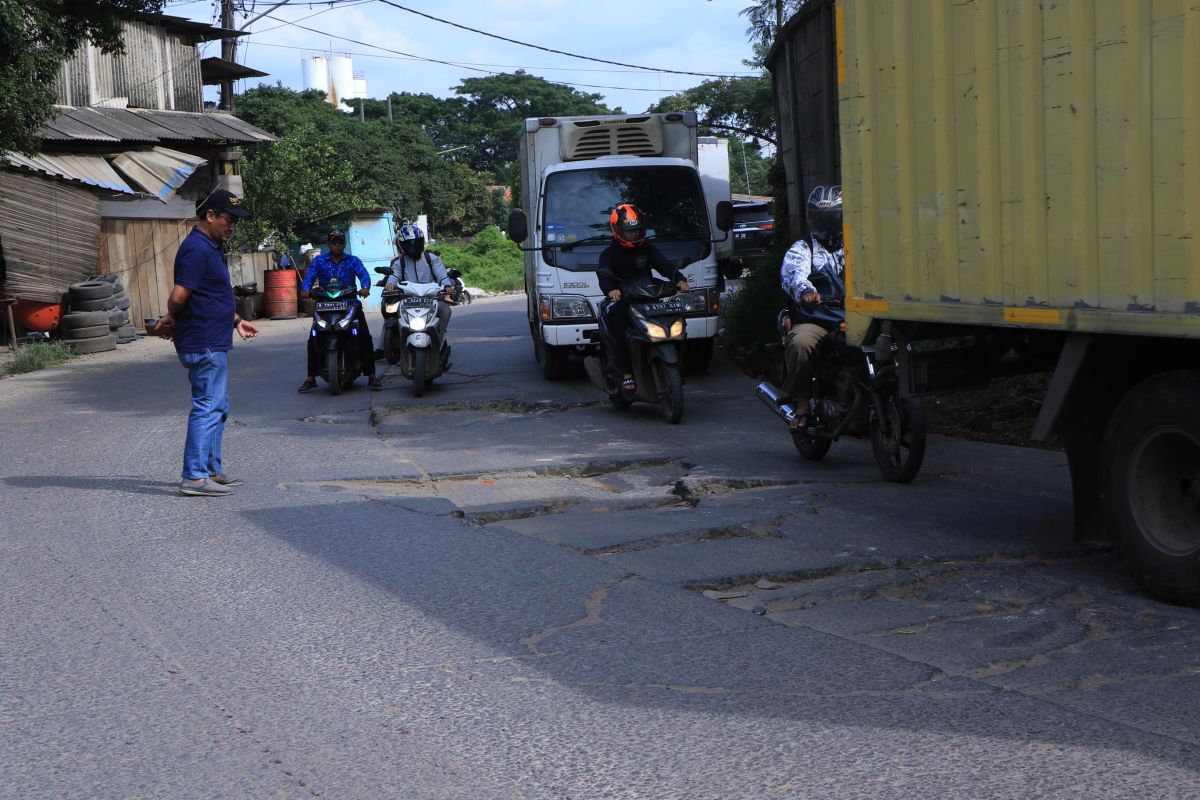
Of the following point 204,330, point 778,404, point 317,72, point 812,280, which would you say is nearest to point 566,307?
point 778,404

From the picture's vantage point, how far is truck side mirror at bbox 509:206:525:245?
1384cm

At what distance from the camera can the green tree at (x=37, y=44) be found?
1384 cm

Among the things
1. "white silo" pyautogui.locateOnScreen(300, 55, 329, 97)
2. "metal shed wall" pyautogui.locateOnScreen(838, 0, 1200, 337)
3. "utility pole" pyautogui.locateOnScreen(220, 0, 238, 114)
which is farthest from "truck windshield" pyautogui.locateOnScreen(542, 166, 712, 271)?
"white silo" pyautogui.locateOnScreen(300, 55, 329, 97)

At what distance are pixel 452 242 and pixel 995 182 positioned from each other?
59.2 meters

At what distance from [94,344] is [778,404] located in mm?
15696

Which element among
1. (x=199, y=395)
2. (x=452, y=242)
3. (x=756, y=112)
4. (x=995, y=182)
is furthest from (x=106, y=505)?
(x=452, y=242)

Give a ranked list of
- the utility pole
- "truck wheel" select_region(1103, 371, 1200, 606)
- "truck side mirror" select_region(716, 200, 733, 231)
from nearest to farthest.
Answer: "truck wheel" select_region(1103, 371, 1200, 606)
"truck side mirror" select_region(716, 200, 733, 231)
the utility pole

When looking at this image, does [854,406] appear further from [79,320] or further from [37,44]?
[79,320]

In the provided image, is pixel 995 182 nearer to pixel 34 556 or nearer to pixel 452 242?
pixel 34 556

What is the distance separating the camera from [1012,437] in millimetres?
10008

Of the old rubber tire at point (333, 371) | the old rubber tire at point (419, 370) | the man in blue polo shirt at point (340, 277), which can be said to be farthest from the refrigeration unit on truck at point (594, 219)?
the old rubber tire at point (333, 371)

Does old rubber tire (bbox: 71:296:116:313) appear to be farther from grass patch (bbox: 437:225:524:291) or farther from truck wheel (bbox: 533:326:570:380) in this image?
grass patch (bbox: 437:225:524:291)

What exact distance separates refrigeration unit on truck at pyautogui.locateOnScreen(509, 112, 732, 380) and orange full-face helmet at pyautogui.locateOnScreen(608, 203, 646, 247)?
185cm

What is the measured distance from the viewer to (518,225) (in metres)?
14.0
